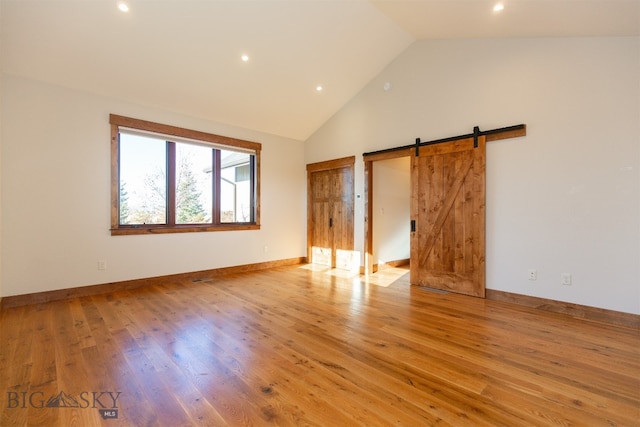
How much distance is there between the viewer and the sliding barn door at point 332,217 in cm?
552

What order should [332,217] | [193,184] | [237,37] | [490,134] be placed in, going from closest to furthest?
[237,37], [490,134], [193,184], [332,217]

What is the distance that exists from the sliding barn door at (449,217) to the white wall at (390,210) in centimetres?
97

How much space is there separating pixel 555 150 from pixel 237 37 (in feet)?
13.6

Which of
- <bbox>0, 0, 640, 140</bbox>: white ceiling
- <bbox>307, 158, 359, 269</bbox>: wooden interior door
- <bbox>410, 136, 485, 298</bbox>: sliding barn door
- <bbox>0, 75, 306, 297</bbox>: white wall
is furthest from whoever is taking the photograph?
<bbox>307, 158, 359, 269</bbox>: wooden interior door

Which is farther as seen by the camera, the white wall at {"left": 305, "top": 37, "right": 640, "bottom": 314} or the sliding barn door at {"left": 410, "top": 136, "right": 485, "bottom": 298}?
the sliding barn door at {"left": 410, "top": 136, "right": 485, "bottom": 298}

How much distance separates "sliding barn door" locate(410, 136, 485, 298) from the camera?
150 inches

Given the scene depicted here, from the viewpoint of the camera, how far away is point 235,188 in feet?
18.1

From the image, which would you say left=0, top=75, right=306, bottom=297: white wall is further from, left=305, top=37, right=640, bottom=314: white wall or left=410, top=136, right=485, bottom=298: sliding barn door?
left=305, top=37, right=640, bottom=314: white wall

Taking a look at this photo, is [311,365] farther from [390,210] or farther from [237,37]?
[390,210]

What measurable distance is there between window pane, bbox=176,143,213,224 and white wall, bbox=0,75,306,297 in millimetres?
359

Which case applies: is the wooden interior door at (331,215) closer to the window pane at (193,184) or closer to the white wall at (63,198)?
the window pane at (193,184)
